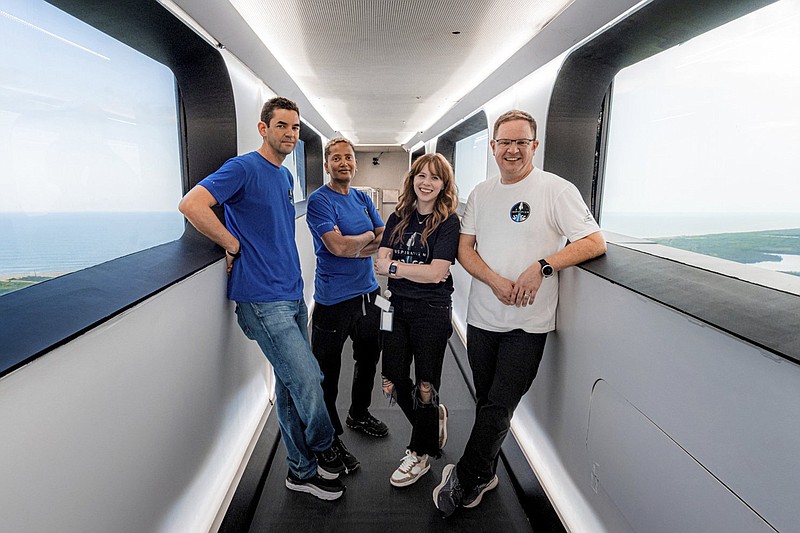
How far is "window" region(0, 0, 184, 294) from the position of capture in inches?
60.5

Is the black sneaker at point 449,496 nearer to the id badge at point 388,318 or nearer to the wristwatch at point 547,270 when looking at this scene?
the id badge at point 388,318

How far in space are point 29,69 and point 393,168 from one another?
44.9ft

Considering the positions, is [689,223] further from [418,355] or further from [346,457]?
[346,457]

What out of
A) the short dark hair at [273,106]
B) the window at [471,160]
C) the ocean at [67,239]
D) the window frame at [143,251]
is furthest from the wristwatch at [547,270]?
the window at [471,160]

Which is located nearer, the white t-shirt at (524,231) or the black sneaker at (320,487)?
the white t-shirt at (524,231)

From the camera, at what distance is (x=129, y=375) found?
145 cm

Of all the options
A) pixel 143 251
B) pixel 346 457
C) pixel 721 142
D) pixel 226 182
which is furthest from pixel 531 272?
pixel 143 251

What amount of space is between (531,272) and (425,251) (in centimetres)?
54

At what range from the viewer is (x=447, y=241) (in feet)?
7.33

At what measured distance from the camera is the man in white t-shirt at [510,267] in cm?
201

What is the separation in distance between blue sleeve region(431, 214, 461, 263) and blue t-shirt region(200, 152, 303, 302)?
712 mm

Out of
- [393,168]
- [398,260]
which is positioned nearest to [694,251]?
[398,260]

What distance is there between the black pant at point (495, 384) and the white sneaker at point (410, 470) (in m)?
0.33

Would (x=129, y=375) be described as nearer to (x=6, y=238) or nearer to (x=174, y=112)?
(x=6, y=238)
